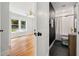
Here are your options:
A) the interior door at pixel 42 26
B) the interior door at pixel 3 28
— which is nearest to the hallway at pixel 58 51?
the interior door at pixel 42 26

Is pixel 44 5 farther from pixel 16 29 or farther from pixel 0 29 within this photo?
pixel 16 29

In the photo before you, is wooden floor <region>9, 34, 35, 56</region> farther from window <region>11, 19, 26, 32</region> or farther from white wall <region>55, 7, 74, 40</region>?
window <region>11, 19, 26, 32</region>

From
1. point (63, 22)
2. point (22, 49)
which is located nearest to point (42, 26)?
point (22, 49)

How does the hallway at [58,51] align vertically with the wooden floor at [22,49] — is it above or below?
below

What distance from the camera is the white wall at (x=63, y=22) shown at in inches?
291

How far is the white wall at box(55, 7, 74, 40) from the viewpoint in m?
7.40

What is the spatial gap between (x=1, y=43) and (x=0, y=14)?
92 centimetres

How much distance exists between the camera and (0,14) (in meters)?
3.68

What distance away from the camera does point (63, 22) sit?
25.1 feet

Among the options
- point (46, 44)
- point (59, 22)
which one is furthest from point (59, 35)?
point (46, 44)

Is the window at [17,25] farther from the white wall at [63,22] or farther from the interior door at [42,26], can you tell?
the interior door at [42,26]

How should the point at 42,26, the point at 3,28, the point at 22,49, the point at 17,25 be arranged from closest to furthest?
the point at 42,26, the point at 3,28, the point at 22,49, the point at 17,25

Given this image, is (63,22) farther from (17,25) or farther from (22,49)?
(17,25)

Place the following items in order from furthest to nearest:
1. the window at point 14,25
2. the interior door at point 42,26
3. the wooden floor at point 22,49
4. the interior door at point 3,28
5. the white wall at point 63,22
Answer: the window at point 14,25
the white wall at point 63,22
the wooden floor at point 22,49
the interior door at point 3,28
the interior door at point 42,26
